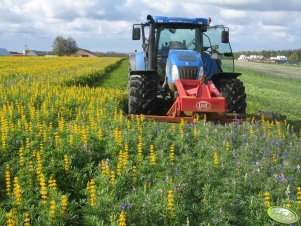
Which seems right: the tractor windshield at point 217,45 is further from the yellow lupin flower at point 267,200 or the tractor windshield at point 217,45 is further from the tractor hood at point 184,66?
the yellow lupin flower at point 267,200

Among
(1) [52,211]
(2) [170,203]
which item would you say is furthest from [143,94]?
(1) [52,211]

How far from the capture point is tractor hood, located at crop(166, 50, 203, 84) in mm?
8391

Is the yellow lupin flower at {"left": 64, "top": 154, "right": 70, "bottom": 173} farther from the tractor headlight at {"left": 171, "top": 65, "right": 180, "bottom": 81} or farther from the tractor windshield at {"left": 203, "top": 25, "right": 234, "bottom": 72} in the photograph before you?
the tractor windshield at {"left": 203, "top": 25, "right": 234, "bottom": 72}

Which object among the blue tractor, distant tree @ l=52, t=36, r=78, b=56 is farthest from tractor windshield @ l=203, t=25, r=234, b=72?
distant tree @ l=52, t=36, r=78, b=56

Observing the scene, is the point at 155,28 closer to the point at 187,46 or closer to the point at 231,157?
the point at 187,46

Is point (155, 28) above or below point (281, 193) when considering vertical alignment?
above

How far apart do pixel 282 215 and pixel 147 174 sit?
5.90ft

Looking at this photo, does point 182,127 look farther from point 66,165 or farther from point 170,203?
point 170,203

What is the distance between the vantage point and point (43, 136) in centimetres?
615

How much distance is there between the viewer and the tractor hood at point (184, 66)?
8391 mm

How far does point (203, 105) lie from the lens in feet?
24.2

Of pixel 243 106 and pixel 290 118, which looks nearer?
pixel 243 106

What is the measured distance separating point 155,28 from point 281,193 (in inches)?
224

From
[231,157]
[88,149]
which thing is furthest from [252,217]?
[88,149]
